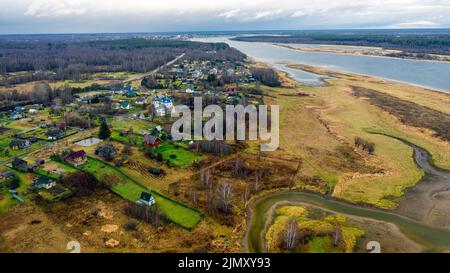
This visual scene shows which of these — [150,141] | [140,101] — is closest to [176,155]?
[150,141]

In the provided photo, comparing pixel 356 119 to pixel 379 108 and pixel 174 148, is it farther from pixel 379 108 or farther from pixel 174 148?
pixel 174 148

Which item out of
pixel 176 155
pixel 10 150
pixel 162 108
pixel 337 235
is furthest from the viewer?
pixel 162 108

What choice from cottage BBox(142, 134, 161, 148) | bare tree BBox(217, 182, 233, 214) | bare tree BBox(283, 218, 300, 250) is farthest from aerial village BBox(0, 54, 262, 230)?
bare tree BBox(283, 218, 300, 250)

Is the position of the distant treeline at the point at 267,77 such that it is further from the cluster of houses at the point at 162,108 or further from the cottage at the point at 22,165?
the cottage at the point at 22,165

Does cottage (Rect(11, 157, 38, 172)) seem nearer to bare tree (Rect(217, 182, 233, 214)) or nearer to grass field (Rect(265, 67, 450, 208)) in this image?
bare tree (Rect(217, 182, 233, 214))

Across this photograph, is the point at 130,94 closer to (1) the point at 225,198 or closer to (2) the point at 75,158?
(2) the point at 75,158

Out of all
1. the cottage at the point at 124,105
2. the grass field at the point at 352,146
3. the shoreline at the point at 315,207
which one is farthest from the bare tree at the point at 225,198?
the cottage at the point at 124,105

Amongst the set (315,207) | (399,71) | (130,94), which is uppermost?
(399,71)
